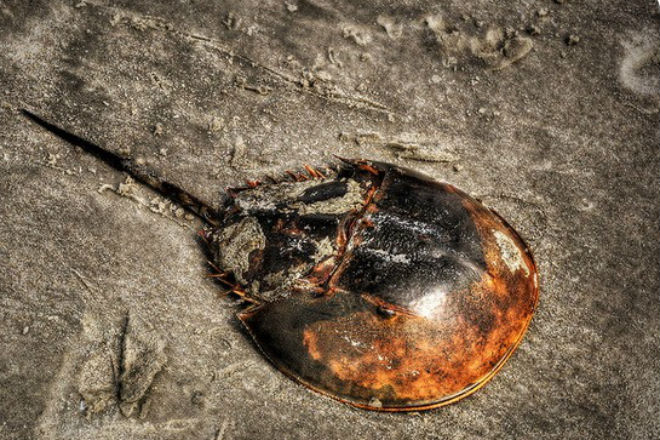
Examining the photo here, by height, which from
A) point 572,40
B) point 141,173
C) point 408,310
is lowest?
point 141,173

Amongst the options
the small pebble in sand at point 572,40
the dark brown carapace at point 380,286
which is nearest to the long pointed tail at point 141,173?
the dark brown carapace at point 380,286

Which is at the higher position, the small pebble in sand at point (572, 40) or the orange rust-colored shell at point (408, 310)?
the small pebble in sand at point (572, 40)

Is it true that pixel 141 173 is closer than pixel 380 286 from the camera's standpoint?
No

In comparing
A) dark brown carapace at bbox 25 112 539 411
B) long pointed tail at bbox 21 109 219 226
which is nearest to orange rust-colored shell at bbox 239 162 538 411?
dark brown carapace at bbox 25 112 539 411

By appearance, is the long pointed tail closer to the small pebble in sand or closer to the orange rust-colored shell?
the orange rust-colored shell

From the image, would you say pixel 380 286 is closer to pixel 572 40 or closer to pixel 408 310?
pixel 408 310

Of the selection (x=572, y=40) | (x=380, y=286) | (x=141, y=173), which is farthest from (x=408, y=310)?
(x=572, y=40)

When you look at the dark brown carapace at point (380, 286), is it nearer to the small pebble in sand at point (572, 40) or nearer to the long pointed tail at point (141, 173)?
the long pointed tail at point (141, 173)

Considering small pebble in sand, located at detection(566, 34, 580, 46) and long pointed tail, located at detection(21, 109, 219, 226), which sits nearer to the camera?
long pointed tail, located at detection(21, 109, 219, 226)
